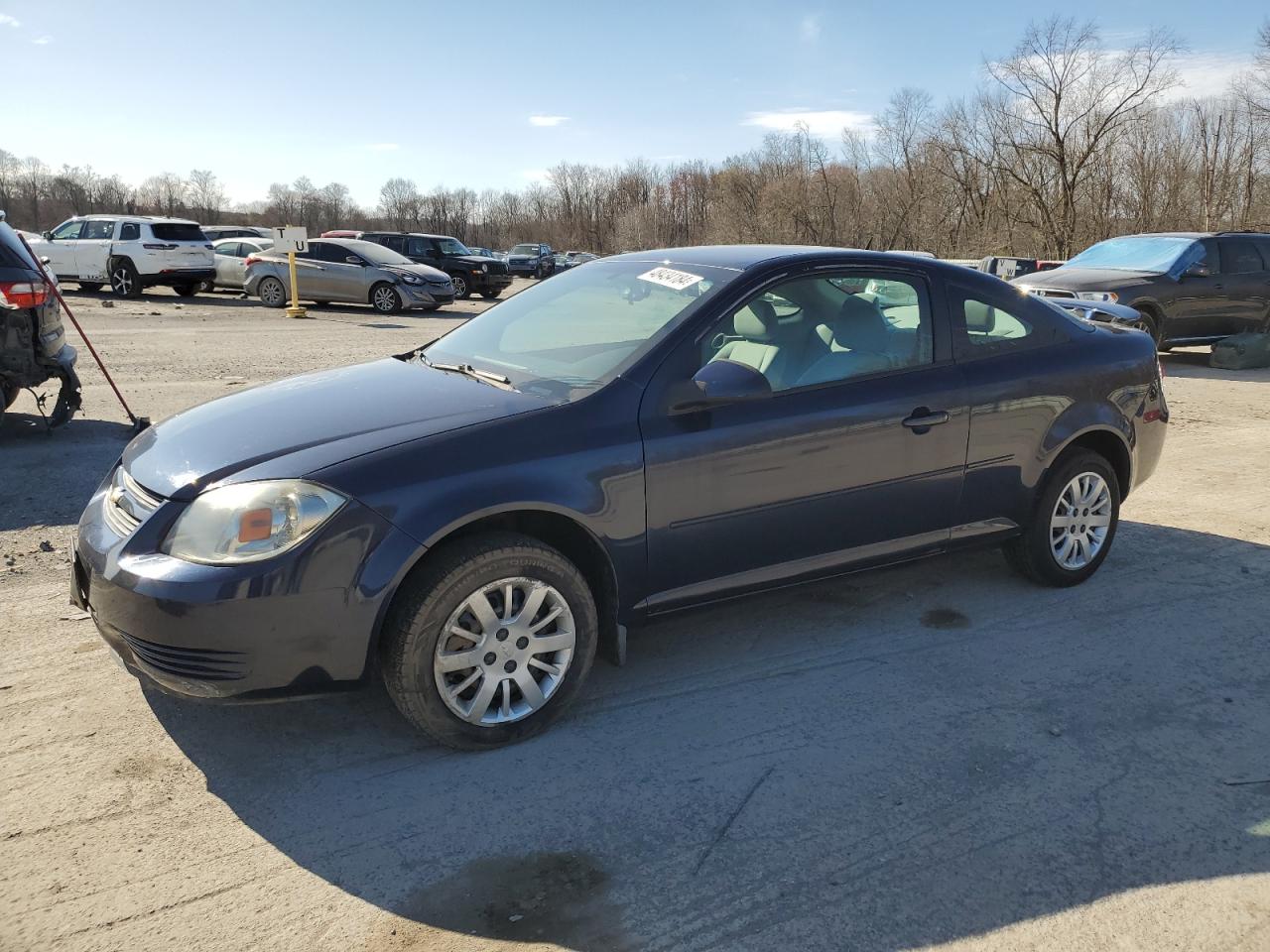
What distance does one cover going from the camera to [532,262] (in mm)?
45156

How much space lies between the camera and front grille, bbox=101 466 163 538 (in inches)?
126

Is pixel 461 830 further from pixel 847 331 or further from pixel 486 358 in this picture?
pixel 847 331

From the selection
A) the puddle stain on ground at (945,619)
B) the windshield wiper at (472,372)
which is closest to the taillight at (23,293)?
the windshield wiper at (472,372)

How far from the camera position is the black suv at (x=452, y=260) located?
26016 millimetres

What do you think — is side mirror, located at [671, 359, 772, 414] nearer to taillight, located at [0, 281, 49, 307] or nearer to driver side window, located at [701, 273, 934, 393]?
driver side window, located at [701, 273, 934, 393]

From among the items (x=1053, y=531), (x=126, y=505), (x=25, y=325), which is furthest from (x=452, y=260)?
(x=126, y=505)

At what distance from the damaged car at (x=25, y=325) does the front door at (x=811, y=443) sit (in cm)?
568

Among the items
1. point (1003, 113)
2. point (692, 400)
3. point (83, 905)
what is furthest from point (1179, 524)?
point (1003, 113)

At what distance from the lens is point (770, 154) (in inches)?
2265

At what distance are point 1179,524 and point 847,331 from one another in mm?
3159

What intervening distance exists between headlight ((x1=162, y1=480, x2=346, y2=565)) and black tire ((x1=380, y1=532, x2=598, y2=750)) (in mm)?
386

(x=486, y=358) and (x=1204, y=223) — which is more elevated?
(x=1204, y=223)

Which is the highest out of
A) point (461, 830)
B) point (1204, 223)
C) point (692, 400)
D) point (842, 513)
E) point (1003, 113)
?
point (1003, 113)

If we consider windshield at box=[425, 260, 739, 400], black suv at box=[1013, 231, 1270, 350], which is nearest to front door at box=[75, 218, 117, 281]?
black suv at box=[1013, 231, 1270, 350]
